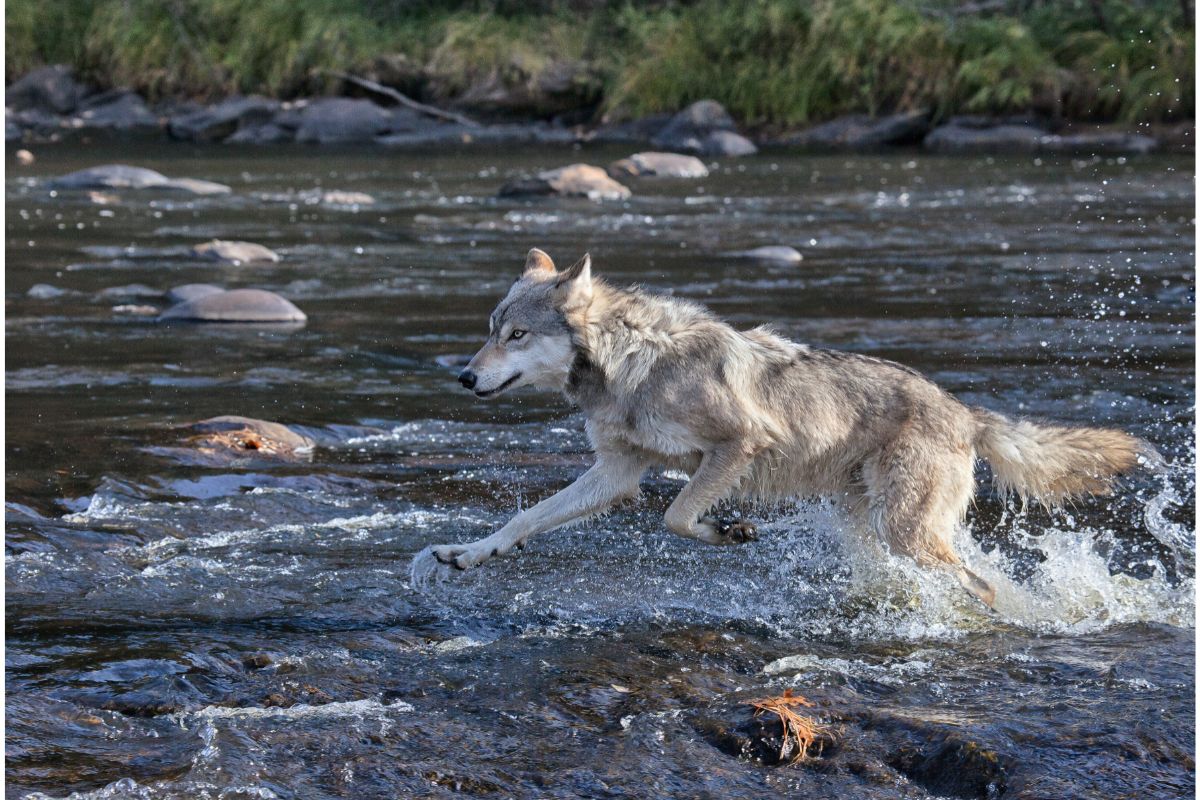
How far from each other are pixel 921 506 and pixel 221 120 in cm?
2972

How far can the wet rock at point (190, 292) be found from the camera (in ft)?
44.4

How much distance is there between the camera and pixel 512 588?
671 centimetres

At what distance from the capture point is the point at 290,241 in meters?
18.2

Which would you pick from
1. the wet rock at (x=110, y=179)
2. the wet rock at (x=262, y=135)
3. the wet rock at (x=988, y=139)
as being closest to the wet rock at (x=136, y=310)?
the wet rock at (x=110, y=179)

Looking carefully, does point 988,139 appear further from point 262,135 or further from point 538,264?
point 538,264

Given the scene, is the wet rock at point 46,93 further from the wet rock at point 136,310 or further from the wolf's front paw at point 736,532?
the wolf's front paw at point 736,532

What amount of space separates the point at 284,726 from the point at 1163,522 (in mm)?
4814

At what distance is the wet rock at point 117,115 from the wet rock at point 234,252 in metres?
19.3

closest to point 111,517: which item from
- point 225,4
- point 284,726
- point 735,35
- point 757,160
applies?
point 284,726

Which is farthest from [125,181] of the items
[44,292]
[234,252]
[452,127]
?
[452,127]

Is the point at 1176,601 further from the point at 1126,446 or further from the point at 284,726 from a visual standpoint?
the point at 284,726

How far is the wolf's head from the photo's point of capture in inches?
250

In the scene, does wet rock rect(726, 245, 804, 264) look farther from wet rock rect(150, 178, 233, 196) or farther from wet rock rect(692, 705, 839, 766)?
wet rock rect(692, 705, 839, 766)

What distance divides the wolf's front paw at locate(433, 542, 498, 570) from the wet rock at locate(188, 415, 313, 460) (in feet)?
9.37
